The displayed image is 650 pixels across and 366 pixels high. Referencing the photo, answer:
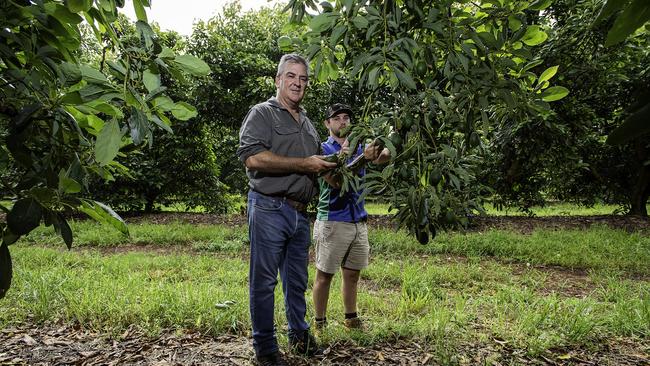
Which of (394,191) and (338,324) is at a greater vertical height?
(394,191)

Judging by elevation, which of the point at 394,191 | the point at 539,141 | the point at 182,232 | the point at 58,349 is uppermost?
the point at 539,141

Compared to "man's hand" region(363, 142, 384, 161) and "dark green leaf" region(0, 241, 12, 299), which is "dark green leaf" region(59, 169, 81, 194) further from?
"man's hand" region(363, 142, 384, 161)

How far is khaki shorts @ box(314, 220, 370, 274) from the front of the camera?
10.2ft

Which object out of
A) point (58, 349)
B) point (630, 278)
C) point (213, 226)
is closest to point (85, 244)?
point (213, 226)

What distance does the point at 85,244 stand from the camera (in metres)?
6.72

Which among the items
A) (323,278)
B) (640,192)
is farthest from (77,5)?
(640,192)

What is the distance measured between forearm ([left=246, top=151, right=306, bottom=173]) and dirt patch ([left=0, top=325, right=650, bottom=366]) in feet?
4.00

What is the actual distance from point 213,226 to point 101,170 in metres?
6.71

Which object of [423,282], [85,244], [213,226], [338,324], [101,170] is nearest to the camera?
[101,170]

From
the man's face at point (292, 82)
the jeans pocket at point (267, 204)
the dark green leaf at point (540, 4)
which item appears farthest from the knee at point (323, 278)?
the dark green leaf at point (540, 4)

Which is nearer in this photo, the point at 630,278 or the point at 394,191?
the point at 394,191

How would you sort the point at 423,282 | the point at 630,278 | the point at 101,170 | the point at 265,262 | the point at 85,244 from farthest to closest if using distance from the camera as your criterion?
the point at 85,244, the point at 630,278, the point at 423,282, the point at 265,262, the point at 101,170

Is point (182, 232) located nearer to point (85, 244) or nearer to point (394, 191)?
point (85, 244)

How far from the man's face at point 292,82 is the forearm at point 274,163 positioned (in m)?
0.45
